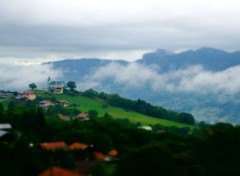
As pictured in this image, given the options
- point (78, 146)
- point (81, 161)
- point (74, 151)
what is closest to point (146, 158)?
point (81, 161)

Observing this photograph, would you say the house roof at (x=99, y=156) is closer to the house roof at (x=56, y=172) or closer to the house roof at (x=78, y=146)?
the house roof at (x=78, y=146)

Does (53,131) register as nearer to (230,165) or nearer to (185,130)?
(230,165)

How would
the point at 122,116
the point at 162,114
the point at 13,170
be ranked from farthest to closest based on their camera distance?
the point at 162,114, the point at 122,116, the point at 13,170

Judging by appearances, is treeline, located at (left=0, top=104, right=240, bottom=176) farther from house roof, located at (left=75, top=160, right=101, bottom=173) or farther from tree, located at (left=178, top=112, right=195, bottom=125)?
tree, located at (left=178, top=112, right=195, bottom=125)

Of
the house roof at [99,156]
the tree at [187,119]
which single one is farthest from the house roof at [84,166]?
the tree at [187,119]

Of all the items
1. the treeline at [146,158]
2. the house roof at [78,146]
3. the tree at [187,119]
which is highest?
the treeline at [146,158]

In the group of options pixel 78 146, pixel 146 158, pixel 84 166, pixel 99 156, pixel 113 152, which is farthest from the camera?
pixel 113 152

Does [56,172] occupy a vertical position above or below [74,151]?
above

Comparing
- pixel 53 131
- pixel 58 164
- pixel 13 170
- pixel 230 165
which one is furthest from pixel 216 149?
pixel 53 131

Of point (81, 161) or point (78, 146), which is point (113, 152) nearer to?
point (78, 146)

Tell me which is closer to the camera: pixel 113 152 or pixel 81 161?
pixel 81 161

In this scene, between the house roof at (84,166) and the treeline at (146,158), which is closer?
the treeline at (146,158)
